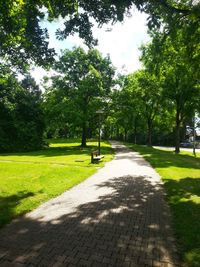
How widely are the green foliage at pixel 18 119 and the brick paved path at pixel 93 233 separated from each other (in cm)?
2135

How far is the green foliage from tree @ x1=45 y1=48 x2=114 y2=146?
126 inches

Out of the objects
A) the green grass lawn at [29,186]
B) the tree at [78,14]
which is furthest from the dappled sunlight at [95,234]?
the tree at [78,14]

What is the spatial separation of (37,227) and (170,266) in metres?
3.21

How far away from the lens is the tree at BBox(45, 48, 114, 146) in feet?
114

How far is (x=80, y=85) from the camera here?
117 feet

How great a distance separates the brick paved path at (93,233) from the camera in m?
4.92

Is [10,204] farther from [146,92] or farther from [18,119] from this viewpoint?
[146,92]

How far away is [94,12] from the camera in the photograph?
950 cm

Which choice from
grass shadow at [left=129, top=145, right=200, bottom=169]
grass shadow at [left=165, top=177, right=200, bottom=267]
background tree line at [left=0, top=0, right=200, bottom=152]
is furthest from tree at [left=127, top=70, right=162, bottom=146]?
grass shadow at [left=165, top=177, right=200, bottom=267]

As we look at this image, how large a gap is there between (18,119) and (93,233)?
26852 millimetres

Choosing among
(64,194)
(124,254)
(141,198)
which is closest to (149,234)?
(124,254)

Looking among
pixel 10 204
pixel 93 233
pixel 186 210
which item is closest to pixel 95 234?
pixel 93 233

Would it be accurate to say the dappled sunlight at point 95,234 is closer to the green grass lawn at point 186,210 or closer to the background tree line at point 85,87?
the green grass lawn at point 186,210

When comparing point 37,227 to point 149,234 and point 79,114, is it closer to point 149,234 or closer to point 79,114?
point 149,234
